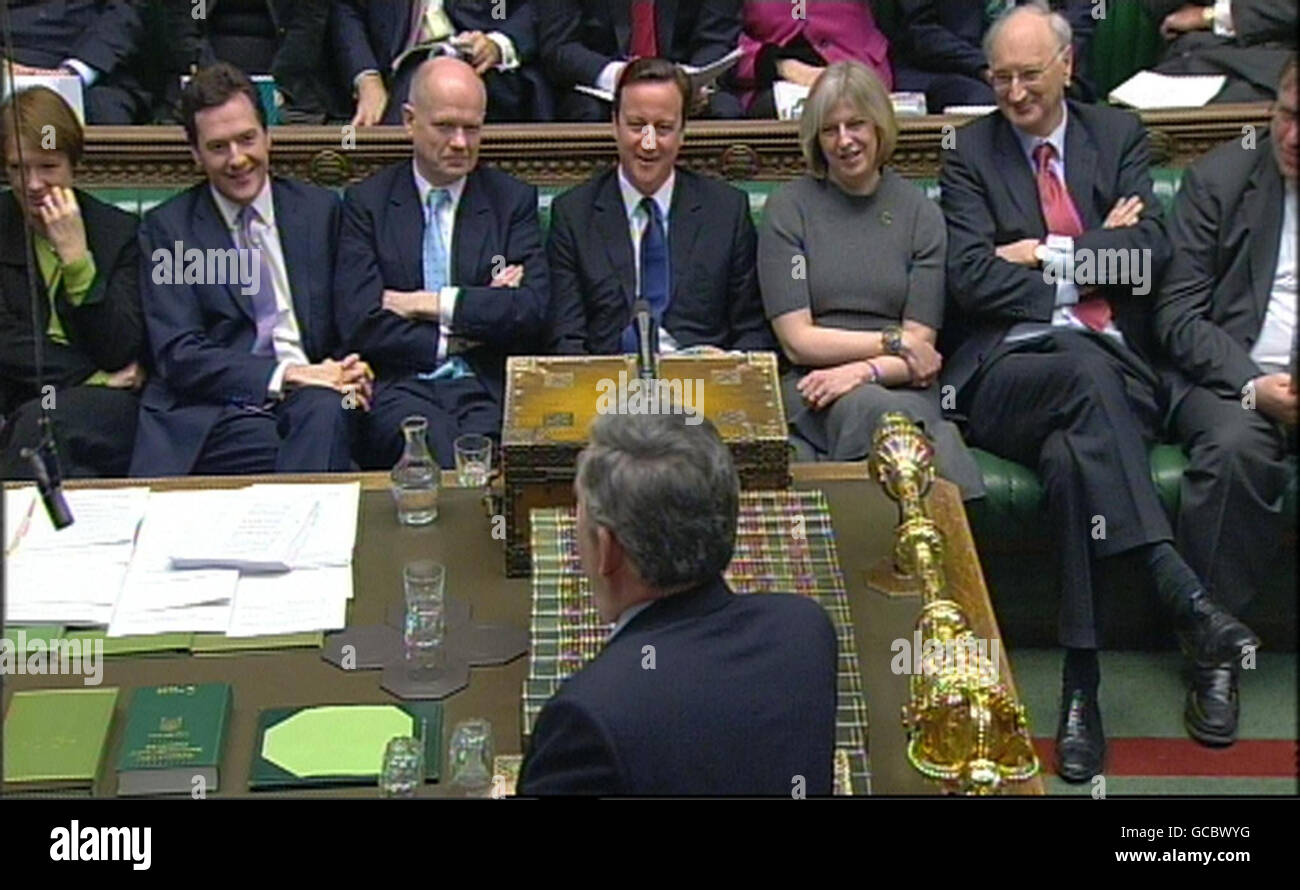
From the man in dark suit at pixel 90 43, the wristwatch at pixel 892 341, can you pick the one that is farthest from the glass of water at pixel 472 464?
the man in dark suit at pixel 90 43

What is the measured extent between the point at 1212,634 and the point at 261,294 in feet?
6.60

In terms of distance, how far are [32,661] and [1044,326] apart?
2.21 meters

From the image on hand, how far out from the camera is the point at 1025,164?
4250 millimetres

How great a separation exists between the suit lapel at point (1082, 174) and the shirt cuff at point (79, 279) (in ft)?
6.64

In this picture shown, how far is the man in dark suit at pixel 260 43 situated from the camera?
519 cm

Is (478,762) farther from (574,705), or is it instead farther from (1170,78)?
(1170,78)

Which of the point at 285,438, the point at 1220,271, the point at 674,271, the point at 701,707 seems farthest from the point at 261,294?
the point at 701,707

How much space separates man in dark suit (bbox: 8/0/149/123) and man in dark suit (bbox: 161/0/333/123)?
4.3 inches

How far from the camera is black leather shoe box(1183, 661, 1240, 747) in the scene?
373 centimetres

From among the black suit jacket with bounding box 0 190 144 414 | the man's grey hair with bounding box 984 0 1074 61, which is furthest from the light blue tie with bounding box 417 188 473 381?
the man's grey hair with bounding box 984 0 1074 61

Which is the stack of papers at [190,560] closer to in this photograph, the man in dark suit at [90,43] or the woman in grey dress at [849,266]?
the woman in grey dress at [849,266]

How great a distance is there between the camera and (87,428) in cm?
409

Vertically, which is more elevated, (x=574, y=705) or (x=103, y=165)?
(x=103, y=165)
